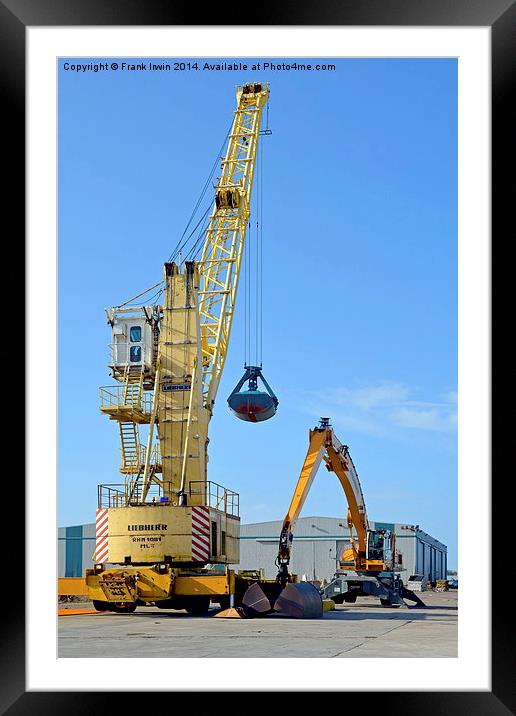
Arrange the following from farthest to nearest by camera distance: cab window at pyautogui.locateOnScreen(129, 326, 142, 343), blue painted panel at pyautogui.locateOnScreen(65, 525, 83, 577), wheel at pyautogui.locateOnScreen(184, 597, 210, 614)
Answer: blue painted panel at pyautogui.locateOnScreen(65, 525, 83, 577), cab window at pyautogui.locateOnScreen(129, 326, 142, 343), wheel at pyautogui.locateOnScreen(184, 597, 210, 614)

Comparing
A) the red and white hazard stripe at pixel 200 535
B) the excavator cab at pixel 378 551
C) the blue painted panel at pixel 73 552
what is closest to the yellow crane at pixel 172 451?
the red and white hazard stripe at pixel 200 535

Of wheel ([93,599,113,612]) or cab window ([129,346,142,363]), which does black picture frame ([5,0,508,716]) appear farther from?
cab window ([129,346,142,363])

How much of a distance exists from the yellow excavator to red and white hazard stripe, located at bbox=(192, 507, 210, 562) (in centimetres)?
133

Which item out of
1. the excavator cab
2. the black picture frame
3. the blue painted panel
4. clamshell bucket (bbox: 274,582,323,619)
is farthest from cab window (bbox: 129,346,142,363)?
the blue painted panel

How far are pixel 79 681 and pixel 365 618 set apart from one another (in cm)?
1361

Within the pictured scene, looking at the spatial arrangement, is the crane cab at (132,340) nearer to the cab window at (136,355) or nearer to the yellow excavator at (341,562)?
the cab window at (136,355)

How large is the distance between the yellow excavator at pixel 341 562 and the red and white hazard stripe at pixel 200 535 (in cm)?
133

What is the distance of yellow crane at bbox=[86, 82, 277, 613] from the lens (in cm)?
2045
